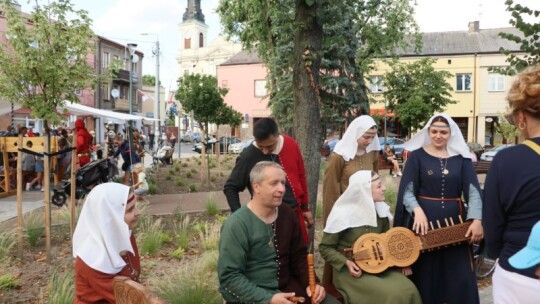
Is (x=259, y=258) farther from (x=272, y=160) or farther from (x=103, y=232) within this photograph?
(x=272, y=160)

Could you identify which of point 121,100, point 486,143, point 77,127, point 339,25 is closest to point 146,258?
point 77,127

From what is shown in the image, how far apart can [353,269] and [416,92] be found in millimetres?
28873

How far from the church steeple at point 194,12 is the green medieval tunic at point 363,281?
295 feet

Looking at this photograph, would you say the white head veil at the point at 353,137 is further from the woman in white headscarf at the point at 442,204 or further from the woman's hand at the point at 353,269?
the woman's hand at the point at 353,269

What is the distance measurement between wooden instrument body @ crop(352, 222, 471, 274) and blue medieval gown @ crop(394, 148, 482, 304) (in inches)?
5.3

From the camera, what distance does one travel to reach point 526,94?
2141 millimetres

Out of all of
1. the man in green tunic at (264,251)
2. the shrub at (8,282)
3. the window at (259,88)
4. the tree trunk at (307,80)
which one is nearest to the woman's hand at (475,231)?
the man in green tunic at (264,251)

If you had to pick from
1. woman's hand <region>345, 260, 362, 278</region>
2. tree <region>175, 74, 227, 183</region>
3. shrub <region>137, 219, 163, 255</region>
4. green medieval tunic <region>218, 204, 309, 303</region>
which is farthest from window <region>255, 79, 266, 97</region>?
green medieval tunic <region>218, 204, 309, 303</region>

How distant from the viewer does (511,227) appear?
2.23 meters

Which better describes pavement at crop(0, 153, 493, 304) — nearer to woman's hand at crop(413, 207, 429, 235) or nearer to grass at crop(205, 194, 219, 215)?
grass at crop(205, 194, 219, 215)

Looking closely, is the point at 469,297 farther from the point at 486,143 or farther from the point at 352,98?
the point at 486,143

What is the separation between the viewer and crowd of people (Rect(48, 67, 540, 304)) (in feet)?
7.19

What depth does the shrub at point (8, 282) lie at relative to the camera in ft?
16.4

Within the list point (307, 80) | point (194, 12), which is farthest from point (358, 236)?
point (194, 12)
